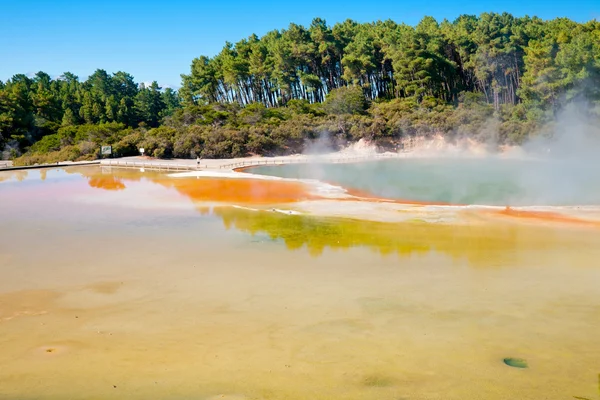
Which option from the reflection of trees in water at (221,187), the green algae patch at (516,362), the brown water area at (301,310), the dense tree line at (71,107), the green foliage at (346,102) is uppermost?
the dense tree line at (71,107)

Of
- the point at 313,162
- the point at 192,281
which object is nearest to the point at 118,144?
the point at 313,162

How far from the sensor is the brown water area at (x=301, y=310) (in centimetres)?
684

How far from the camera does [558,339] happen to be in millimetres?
7906

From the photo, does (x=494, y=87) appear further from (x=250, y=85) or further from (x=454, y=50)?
(x=250, y=85)

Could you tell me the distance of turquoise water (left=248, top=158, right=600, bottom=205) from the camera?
2277cm

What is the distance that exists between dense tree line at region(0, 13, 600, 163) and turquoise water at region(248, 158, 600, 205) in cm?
664

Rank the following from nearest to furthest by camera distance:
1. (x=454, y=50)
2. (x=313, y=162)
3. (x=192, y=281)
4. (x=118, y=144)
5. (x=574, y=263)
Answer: (x=192, y=281) → (x=574, y=263) → (x=313, y=162) → (x=118, y=144) → (x=454, y=50)

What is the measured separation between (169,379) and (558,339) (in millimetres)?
5900

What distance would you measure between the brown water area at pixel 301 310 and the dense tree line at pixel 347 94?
31.1m

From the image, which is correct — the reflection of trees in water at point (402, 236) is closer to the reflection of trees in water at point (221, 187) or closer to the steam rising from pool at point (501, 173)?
the reflection of trees in water at point (221, 187)

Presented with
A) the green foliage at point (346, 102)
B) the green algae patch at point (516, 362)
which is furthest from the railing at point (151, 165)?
the green algae patch at point (516, 362)

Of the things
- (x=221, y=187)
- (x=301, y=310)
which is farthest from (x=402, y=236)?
(x=221, y=187)

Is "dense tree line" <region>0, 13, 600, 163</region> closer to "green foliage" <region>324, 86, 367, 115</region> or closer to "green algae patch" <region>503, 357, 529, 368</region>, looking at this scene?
"green foliage" <region>324, 86, 367, 115</region>

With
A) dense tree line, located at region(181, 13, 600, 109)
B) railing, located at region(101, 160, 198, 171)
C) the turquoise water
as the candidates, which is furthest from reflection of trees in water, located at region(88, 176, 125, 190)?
dense tree line, located at region(181, 13, 600, 109)
